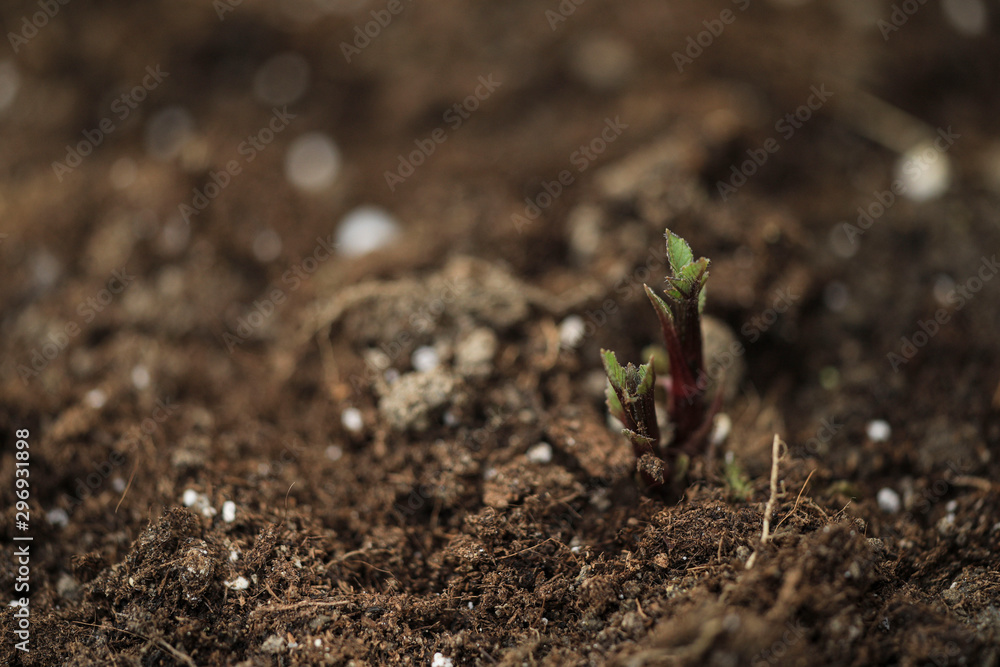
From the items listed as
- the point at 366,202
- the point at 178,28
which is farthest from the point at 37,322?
the point at 178,28

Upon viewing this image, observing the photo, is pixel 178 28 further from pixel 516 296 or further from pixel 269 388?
pixel 516 296

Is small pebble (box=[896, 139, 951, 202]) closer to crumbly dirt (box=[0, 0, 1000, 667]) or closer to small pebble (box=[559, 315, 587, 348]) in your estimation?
crumbly dirt (box=[0, 0, 1000, 667])

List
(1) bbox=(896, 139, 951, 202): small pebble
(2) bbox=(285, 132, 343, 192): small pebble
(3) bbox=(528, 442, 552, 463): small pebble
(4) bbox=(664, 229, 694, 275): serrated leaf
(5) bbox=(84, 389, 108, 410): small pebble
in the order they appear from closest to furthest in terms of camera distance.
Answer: (4) bbox=(664, 229, 694, 275): serrated leaf < (3) bbox=(528, 442, 552, 463): small pebble < (5) bbox=(84, 389, 108, 410): small pebble < (1) bbox=(896, 139, 951, 202): small pebble < (2) bbox=(285, 132, 343, 192): small pebble

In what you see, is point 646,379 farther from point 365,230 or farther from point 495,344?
point 365,230

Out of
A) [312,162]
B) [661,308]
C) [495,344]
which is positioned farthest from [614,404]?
[312,162]

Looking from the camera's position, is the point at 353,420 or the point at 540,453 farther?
the point at 353,420

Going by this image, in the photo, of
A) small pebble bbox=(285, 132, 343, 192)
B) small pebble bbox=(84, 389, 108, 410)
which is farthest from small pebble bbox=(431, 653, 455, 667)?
small pebble bbox=(285, 132, 343, 192)

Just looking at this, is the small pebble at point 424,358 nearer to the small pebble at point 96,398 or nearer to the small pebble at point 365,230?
the small pebble at point 365,230
